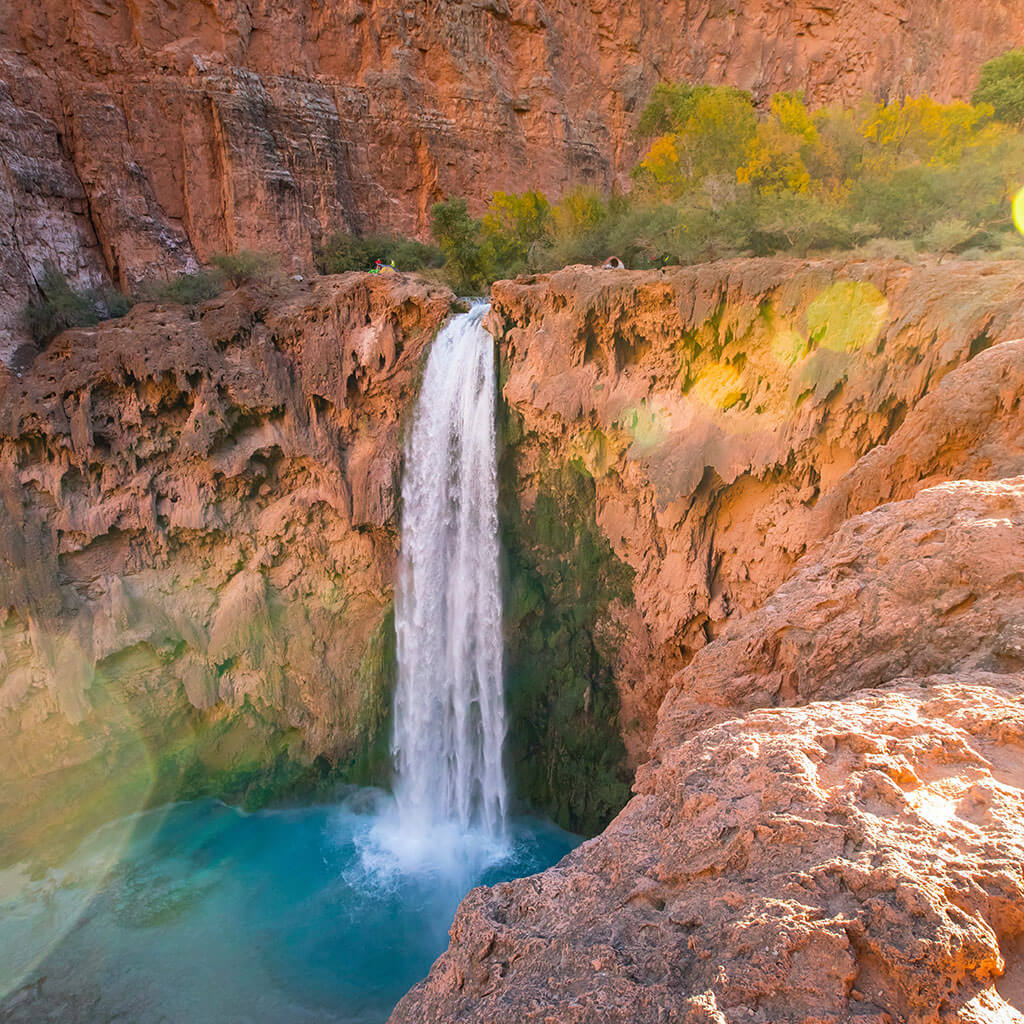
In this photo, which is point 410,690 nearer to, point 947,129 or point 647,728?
point 647,728

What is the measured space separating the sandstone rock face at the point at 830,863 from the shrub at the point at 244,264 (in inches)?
584

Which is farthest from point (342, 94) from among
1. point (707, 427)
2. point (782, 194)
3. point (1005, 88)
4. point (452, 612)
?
point (1005, 88)

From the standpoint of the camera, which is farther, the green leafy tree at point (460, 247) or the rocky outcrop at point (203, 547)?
the green leafy tree at point (460, 247)

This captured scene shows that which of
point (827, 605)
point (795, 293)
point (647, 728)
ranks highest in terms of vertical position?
point (795, 293)

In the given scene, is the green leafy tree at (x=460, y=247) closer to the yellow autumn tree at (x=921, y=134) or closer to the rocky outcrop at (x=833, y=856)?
the yellow autumn tree at (x=921, y=134)

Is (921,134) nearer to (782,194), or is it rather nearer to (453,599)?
(782,194)

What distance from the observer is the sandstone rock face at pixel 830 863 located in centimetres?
205

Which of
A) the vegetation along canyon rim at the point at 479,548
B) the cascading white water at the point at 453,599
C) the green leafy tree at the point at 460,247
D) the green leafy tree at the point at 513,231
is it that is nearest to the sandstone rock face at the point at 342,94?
the vegetation along canyon rim at the point at 479,548

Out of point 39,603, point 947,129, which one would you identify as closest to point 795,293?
point 947,129

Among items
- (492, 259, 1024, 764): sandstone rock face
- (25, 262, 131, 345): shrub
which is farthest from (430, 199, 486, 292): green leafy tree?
(25, 262, 131, 345): shrub

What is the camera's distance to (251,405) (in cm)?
1243

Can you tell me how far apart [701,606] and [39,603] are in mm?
11434

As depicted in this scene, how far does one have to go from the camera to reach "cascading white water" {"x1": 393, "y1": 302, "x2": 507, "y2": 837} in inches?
484

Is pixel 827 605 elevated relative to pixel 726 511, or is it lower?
elevated
